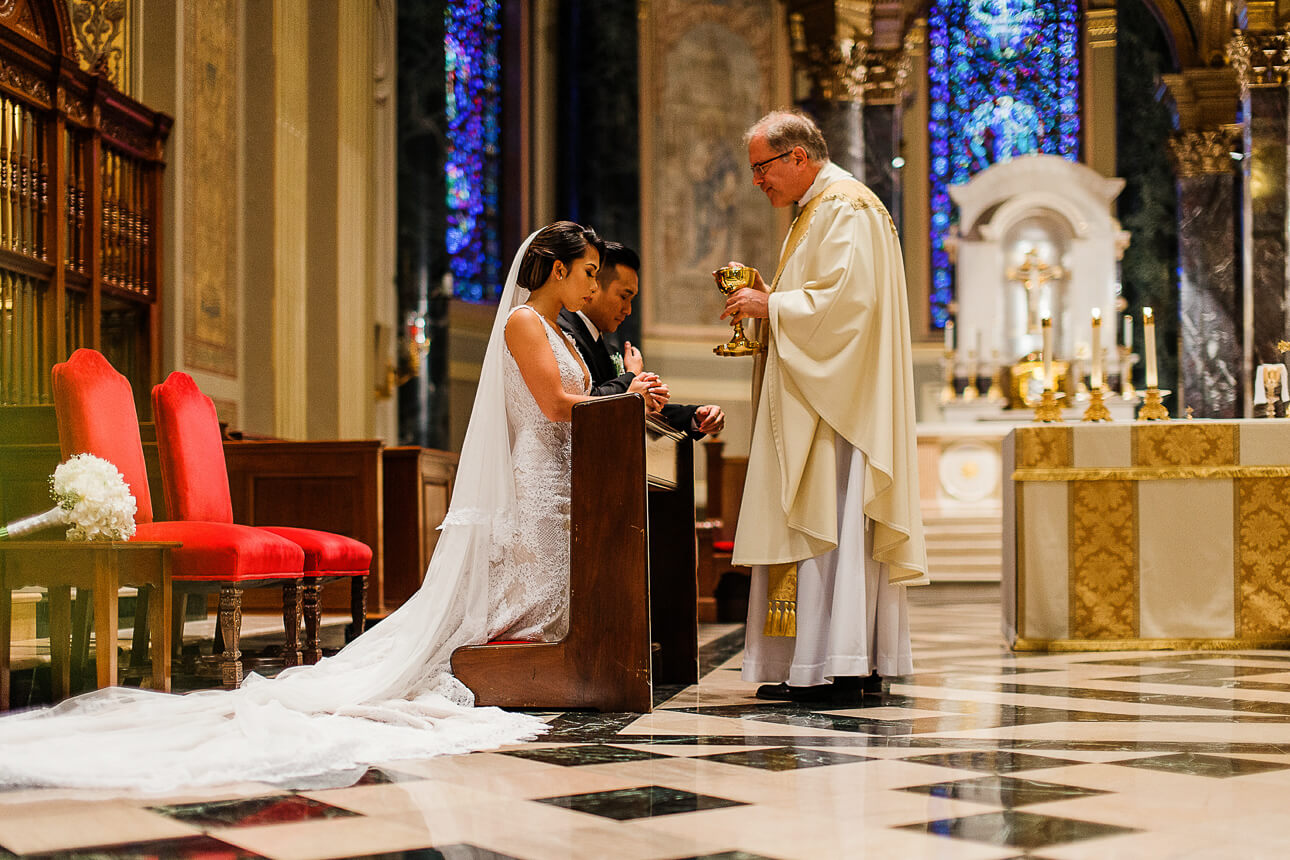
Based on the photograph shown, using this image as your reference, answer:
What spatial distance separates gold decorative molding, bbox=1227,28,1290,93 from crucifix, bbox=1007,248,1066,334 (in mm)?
2919

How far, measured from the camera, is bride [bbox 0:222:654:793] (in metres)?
2.90

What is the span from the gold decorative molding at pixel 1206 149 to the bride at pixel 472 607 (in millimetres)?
12305

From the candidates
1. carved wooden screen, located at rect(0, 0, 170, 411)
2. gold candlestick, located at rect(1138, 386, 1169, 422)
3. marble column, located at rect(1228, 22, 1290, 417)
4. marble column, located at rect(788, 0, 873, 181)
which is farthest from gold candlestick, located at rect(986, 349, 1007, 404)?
carved wooden screen, located at rect(0, 0, 170, 411)

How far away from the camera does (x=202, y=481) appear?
4.66m

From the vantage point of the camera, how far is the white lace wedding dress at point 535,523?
3.77 m

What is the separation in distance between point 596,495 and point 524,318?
1.98ft

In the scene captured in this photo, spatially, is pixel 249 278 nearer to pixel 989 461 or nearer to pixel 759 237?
pixel 989 461

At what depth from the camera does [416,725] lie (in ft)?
10.3

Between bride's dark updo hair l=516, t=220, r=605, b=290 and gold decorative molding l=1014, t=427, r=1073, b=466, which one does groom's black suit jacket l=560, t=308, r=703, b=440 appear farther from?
gold decorative molding l=1014, t=427, r=1073, b=466

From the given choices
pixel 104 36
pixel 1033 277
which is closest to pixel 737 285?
pixel 104 36

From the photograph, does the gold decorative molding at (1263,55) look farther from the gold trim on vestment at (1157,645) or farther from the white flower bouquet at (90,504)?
the white flower bouquet at (90,504)

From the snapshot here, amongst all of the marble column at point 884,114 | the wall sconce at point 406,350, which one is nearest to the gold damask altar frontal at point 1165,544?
the marble column at point 884,114

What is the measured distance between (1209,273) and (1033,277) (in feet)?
5.77

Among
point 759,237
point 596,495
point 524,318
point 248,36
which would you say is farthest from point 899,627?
point 759,237
